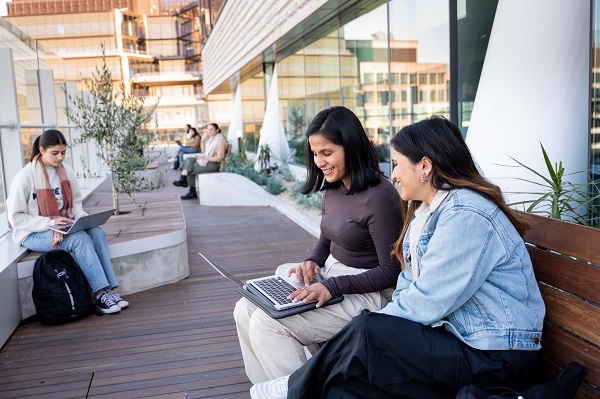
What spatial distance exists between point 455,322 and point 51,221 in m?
3.43

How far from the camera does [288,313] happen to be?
7.47 ft

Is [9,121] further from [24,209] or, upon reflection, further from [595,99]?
[595,99]

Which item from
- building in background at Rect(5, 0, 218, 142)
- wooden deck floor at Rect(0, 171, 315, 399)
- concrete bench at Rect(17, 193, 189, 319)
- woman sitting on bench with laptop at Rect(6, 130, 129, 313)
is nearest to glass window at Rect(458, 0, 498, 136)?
wooden deck floor at Rect(0, 171, 315, 399)

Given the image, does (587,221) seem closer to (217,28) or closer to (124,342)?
(124,342)

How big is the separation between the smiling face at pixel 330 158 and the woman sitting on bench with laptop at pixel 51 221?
2.41 meters

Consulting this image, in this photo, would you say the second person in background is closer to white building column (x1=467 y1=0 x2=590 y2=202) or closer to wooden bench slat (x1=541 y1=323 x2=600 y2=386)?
wooden bench slat (x1=541 y1=323 x2=600 y2=386)

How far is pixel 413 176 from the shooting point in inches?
80.7

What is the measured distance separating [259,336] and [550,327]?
3.67ft

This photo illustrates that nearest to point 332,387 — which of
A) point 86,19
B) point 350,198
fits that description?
point 350,198

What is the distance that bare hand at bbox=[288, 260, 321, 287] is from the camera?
8.91 ft

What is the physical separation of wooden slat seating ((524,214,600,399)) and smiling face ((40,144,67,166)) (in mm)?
3607

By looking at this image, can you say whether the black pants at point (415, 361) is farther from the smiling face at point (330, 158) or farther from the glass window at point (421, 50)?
the glass window at point (421, 50)

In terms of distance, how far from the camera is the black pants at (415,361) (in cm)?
179

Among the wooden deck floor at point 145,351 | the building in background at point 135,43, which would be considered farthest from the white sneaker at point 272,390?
the building in background at point 135,43
